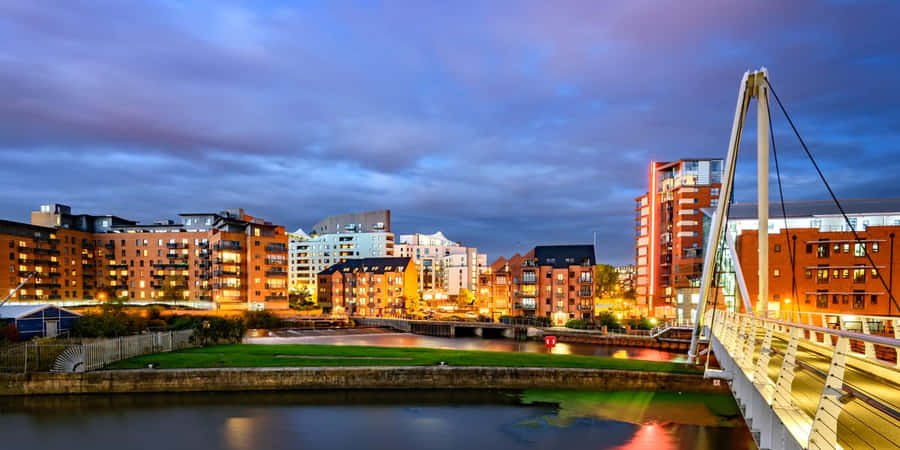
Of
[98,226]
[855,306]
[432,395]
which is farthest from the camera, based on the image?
[98,226]

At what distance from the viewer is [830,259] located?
57188 mm

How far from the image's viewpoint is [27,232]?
91188 millimetres

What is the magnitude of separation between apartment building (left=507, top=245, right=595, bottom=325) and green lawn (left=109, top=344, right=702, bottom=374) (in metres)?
49.1

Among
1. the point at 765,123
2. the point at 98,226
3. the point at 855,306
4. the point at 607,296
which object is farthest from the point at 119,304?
the point at 607,296

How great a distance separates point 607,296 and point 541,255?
185 ft

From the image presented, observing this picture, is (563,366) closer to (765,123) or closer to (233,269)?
(765,123)

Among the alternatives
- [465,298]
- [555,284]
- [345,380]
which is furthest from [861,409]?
[465,298]

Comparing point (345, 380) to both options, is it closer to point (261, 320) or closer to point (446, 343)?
point (446, 343)

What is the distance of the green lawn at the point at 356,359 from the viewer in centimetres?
3388

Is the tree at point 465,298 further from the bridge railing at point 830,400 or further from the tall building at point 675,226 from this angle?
the bridge railing at point 830,400

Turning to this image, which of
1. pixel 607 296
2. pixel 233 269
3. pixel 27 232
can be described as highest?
pixel 27 232

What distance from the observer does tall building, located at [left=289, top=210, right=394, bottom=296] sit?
155875 millimetres

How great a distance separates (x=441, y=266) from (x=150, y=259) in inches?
3228

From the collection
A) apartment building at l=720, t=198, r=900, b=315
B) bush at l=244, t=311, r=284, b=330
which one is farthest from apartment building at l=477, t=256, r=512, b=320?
apartment building at l=720, t=198, r=900, b=315
